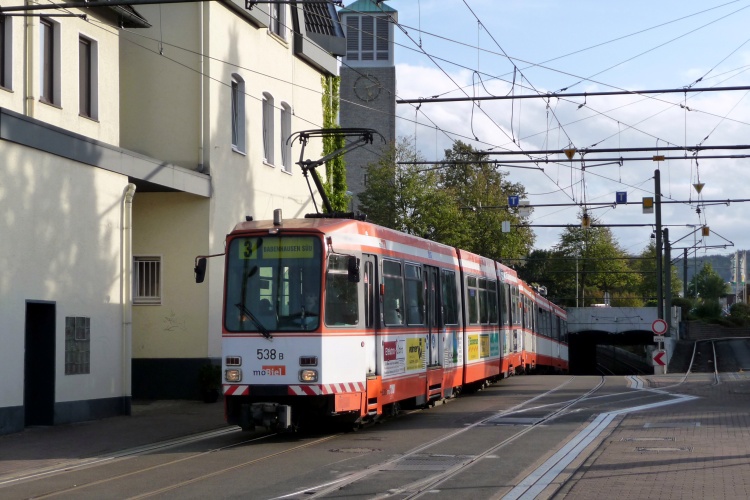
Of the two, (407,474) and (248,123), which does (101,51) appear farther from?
(407,474)

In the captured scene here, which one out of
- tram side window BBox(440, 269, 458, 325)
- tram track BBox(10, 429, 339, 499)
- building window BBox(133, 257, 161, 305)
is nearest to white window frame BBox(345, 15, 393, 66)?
building window BBox(133, 257, 161, 305)

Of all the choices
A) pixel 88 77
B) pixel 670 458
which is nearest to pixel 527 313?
pixel 88 77

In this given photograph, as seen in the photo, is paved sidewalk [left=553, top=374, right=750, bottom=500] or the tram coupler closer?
paved sidewalk [left=553, top=374, right=750, bottom=500]

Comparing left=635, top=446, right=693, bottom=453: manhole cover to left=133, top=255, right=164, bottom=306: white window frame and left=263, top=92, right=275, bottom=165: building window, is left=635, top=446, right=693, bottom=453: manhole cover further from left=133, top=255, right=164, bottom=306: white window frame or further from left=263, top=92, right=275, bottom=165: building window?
left=263, top=92, right=275, bottom=165: building window

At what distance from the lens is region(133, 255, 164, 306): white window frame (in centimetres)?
2456

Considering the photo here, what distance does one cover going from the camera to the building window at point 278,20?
28453 millimetres

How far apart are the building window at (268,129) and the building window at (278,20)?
1.79 m

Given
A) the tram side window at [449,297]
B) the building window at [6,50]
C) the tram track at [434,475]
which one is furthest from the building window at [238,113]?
the tram track at [434,475]

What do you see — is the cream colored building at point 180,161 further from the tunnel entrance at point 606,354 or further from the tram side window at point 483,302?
the tunnel entrance at point 606,354

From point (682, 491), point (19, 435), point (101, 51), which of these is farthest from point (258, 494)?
point (101, 51)

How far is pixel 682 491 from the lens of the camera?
10922 millimetres

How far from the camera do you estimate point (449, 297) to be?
2194 centimetres

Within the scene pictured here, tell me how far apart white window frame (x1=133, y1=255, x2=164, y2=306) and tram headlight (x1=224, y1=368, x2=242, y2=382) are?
9.19 m

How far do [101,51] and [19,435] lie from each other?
26.5 ft
